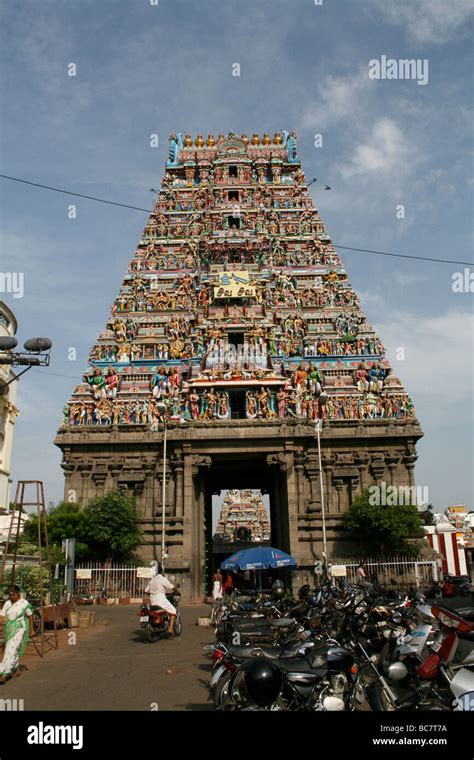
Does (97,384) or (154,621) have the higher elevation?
(97,384)

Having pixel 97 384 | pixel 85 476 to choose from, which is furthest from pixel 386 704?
pixel 97 384

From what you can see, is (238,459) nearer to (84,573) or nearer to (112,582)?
(112,582)

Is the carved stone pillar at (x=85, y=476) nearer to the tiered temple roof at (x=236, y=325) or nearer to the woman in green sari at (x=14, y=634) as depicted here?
the tiered temple roof at (x=236, y=325)

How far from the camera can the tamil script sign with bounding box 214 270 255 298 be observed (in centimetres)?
3253

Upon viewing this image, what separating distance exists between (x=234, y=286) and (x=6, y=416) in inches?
793

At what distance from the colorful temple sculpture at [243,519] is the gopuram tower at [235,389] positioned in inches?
1483

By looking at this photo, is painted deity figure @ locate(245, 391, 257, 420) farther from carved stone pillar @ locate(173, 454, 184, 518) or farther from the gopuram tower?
carved stone pillar @ locate(173, 454, 184, 518)

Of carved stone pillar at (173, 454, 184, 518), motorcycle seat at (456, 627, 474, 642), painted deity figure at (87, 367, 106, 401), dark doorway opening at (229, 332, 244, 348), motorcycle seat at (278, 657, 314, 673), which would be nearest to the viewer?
motorcycle seat at (278, 657, 314, 673)

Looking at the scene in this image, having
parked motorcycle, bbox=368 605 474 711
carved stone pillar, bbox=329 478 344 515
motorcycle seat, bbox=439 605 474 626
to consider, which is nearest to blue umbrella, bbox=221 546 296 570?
parked motorcycle, bbox=368 605 474 711

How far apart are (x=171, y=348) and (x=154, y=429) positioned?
4989mm

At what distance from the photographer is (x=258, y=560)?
1786 centimetres

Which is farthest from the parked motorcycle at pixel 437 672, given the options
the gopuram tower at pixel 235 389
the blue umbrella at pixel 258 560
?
the gopuram tower at pixel 235 389

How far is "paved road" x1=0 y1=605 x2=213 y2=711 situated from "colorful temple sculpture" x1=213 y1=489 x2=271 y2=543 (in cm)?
5669

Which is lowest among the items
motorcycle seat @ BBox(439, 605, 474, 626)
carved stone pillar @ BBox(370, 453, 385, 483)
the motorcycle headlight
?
the motorcycle headlight
